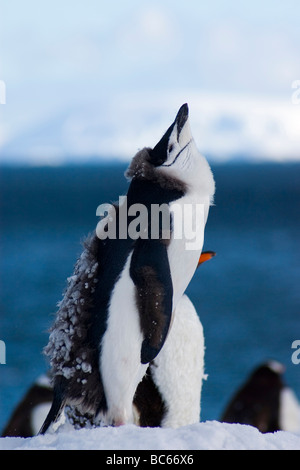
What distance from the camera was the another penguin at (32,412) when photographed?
451cm

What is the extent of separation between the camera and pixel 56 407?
7.18 feet

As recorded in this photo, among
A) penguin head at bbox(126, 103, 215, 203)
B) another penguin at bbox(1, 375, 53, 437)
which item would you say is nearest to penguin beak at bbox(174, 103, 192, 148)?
penguin head at bbox(126, 103, 215, 203)

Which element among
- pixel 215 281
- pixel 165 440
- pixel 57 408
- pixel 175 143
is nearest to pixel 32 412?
pixel 57 408

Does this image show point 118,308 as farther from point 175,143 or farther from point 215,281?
point 215,281

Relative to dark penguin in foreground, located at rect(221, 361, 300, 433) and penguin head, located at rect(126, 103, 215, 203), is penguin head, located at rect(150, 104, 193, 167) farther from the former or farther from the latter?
dark penguin in foreground, located at rect(221, 361, 300, 433)

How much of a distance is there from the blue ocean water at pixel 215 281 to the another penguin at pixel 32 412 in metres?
0.58

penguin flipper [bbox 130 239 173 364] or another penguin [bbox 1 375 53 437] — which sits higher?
penguin flipper [bbox 130 239 173 364]

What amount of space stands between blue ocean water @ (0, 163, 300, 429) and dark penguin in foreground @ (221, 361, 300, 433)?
147 cm

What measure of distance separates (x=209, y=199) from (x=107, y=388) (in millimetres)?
634

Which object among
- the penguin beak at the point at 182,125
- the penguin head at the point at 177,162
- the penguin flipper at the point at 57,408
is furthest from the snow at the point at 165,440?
the penguin beak at the point at 182,125

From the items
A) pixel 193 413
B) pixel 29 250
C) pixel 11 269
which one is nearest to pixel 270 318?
pixel 11 269

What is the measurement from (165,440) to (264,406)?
356cm

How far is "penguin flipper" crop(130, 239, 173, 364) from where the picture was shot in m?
2.18

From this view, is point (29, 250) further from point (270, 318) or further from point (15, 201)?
point (15, 201)
